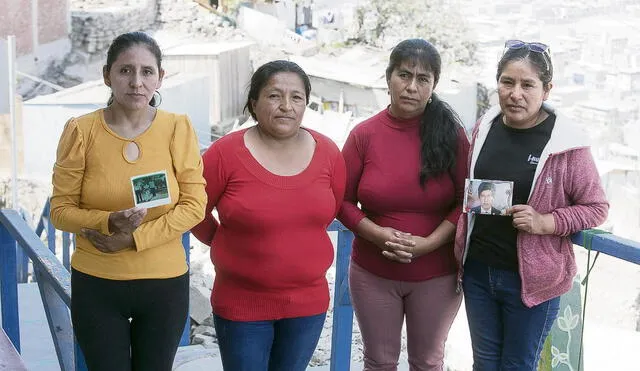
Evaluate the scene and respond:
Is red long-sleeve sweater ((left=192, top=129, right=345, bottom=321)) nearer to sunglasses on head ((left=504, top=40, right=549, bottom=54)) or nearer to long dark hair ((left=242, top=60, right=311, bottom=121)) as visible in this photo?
long dark hair ((left=242, top=60, right=311, bottom=121))

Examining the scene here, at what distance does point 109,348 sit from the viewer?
6.15 feet

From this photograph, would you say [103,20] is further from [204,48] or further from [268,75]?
[268,75]

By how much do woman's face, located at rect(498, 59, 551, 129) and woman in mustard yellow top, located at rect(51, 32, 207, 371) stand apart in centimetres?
80

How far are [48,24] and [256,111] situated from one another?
77.2 feet

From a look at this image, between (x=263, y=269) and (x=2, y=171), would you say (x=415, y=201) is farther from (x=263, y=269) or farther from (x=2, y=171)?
(x=2, y=171)

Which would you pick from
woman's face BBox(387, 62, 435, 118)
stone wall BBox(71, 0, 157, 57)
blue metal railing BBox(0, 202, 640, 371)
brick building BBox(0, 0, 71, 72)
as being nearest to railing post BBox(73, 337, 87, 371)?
blue metal railing BBox(0, 202, 640, 371)

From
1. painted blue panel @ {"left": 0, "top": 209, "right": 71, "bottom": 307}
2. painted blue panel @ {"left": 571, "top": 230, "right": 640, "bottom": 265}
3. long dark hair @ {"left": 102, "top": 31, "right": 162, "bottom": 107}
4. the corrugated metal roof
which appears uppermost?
long dark hair @ {"left": 102, "top": 31, "right": 162, "bottom": 107}

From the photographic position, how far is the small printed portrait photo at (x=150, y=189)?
1830mm

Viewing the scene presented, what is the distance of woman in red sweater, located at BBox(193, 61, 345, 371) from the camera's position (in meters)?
1.98

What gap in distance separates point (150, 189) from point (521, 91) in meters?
0.95

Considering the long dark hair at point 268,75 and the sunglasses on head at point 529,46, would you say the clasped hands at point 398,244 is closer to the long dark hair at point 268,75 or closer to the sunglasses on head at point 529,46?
the long dark hair at point 268,75

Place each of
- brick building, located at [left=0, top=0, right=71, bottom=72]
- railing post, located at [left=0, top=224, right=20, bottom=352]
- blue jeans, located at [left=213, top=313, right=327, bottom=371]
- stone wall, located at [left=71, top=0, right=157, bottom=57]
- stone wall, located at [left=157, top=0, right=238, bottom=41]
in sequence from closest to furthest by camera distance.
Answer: blue jeans, located at [left=213, top=313, right=327, bottom=371] < railing post, located at [left=0, top=224, right=20, bottom=352] < brick building, located at [left=0, top=0, right=71, bottom=72] < stone wall, located at [left=71, top=0, right=157, bottom=57] < stone wall, located at [left=157, top=0, right=238, bottom=41]

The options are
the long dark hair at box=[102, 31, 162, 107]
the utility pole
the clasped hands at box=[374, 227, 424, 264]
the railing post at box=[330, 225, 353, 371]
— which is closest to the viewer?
the long dark hair at box=[102, 31, 162, 107]

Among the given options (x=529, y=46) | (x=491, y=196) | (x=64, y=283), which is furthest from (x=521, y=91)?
(x=64, y=283)
